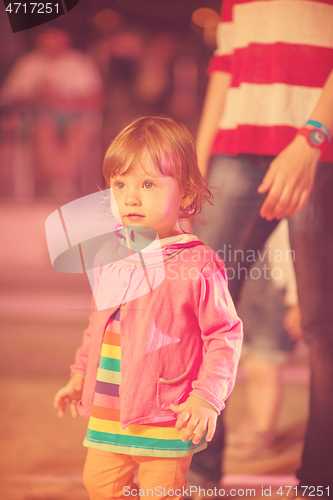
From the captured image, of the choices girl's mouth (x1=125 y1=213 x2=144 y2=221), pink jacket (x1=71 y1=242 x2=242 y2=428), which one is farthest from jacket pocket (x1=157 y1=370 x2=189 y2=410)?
girl's mouth (x1=125 y1=213 x2=144 y2=221)

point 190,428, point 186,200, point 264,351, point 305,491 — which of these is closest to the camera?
point 190,428

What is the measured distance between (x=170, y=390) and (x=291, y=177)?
0.56 m

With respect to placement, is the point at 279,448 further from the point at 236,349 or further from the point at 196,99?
the point at 196,99

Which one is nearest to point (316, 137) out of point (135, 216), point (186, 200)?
point (186, 200)

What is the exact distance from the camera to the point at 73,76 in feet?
3.83

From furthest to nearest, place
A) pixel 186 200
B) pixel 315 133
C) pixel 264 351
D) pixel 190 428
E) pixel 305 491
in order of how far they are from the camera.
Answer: pixel 264 351, pixel 305 491, pixel 315 133, pixel 186 200, pixel 190 428

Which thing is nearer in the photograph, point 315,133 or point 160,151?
point 160,151

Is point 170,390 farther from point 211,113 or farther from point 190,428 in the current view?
point 211,113

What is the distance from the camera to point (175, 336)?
2.74 ft

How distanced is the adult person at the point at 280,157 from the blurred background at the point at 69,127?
8 centimetres

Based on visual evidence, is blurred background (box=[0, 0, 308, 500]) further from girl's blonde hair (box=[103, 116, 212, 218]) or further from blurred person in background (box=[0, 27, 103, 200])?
girl's blonde hair (box=[103, 116, 212, 218])

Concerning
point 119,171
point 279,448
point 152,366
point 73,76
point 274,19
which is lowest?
point 279,448

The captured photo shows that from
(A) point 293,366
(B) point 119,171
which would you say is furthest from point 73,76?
(A) point 293,366

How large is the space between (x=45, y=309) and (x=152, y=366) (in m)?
0.58
